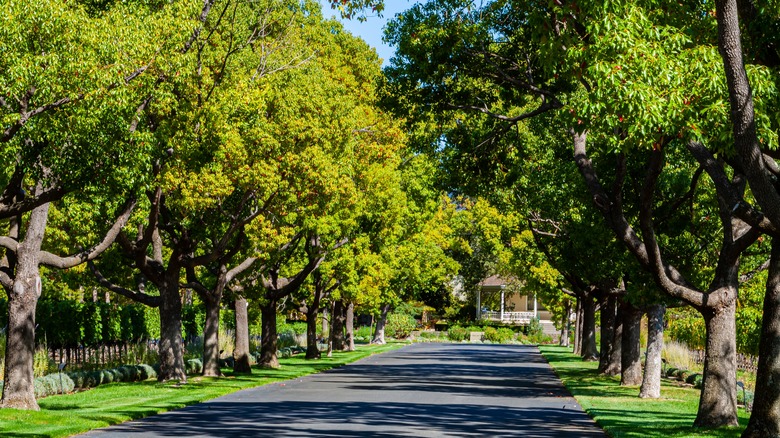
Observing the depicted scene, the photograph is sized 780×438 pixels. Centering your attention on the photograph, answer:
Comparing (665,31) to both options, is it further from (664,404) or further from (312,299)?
(312,299)

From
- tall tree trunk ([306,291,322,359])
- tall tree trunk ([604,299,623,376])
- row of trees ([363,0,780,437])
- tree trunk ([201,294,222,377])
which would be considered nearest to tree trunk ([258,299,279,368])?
tall tree trunk ([306,291,322,359])

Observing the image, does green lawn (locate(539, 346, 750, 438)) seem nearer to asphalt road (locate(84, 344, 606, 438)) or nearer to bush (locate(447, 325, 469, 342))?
asphalt road (locate(84, 344, 606, 438))

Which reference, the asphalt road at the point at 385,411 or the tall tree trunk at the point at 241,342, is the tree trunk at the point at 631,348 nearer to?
the asphalt road at the point at 385,411

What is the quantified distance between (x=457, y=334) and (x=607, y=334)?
52360 mm

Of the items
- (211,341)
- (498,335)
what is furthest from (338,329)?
(498,335)

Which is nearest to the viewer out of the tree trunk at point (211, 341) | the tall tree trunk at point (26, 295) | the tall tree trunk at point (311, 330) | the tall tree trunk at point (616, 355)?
the tall tree trunk at point (26, 295)

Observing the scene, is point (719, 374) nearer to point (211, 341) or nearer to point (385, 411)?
point (385, 411)

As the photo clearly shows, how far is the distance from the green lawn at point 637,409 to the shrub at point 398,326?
170 feet

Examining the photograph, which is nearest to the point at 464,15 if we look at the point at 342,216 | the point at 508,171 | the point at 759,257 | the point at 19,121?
the point at 508,171

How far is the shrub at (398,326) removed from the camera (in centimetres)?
9069

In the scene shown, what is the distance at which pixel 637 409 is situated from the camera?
80.3 feet

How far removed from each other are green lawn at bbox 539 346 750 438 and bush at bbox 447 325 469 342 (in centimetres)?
5397

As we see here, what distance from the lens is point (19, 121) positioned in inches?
615

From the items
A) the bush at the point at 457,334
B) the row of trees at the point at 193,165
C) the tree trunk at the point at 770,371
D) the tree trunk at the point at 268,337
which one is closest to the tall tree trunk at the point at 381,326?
the bush at the point at 457,334
